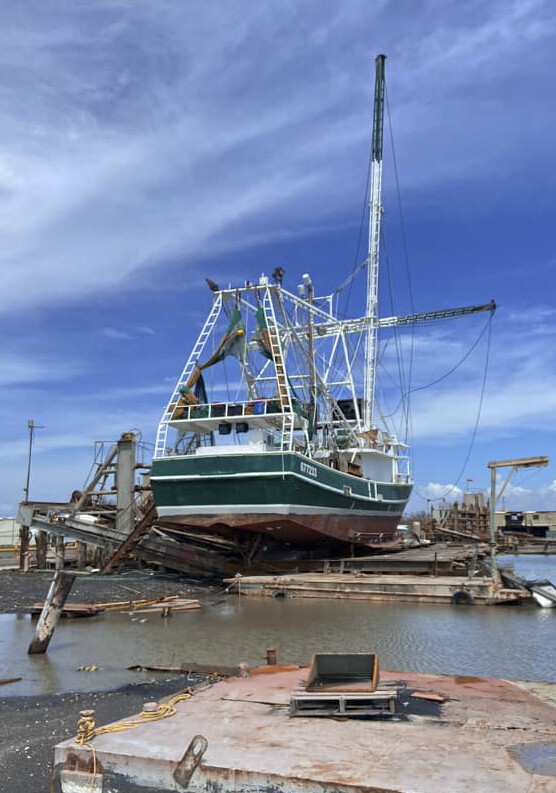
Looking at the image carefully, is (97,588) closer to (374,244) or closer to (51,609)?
(51,609)

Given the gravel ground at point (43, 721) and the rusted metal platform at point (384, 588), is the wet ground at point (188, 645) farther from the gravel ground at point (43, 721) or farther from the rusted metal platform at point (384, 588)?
the rusted metal platform at point (384, 588)

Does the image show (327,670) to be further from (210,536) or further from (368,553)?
(368,553)

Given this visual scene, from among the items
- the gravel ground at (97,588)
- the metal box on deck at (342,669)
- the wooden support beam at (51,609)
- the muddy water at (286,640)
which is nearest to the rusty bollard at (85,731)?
the metal box on deck at (342,669)

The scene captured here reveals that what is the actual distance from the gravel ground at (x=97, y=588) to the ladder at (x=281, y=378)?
6408 mm

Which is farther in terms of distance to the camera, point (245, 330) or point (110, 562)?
point (245, 330)

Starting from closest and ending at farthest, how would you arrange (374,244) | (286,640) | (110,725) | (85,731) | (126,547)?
(85,731) < (110,725) < (286,640) < (126,547) < (374,244)

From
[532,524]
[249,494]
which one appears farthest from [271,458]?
[532,524]

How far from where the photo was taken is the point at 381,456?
37.2 m

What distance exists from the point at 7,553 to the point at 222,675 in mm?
38985

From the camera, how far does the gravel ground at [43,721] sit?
6582mm

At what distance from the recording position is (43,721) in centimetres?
848

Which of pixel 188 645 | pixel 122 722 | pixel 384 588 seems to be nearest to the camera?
pixel 122 722

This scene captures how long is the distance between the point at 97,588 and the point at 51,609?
32.9 feet

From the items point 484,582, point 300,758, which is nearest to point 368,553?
point 484,582
